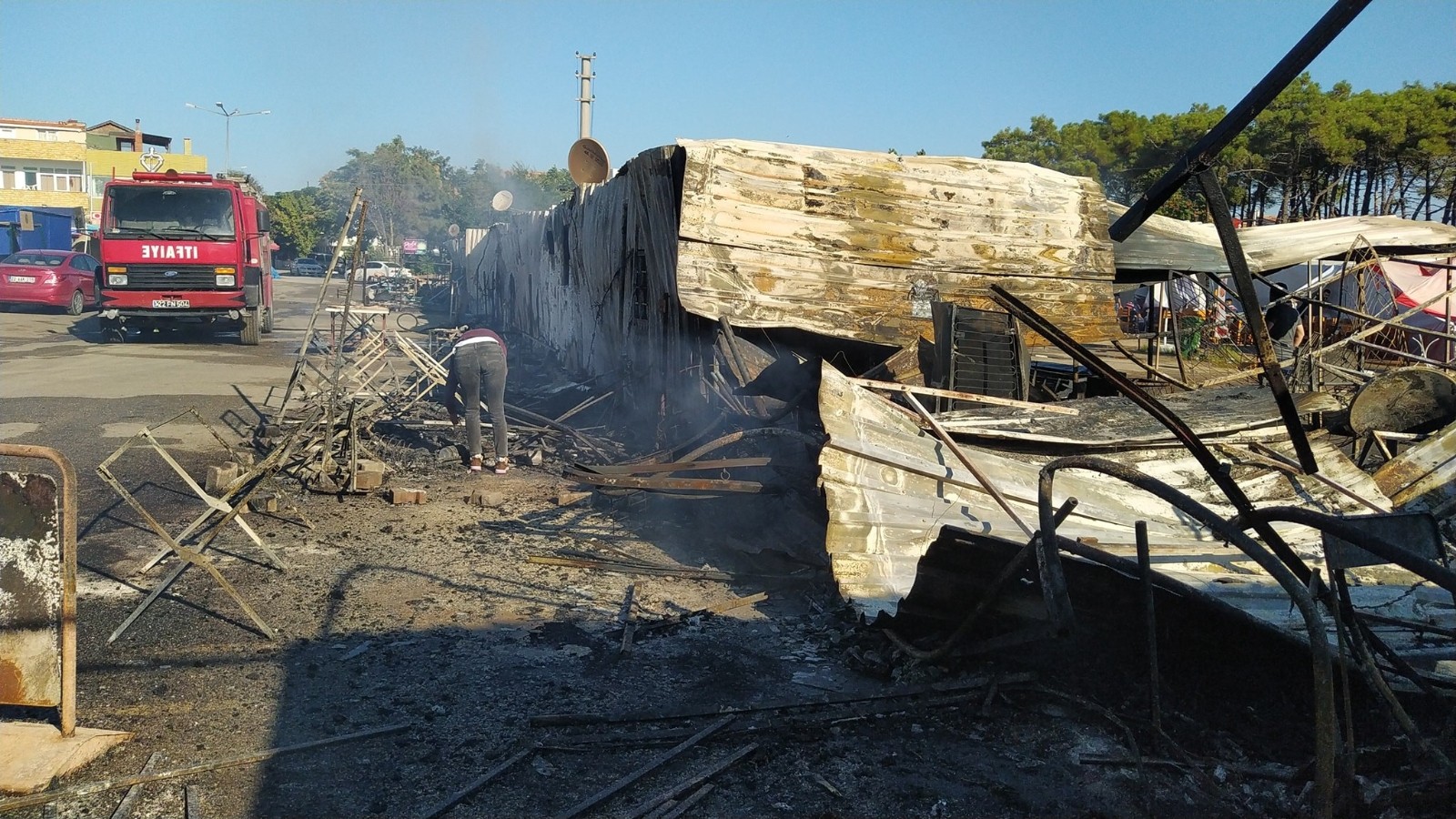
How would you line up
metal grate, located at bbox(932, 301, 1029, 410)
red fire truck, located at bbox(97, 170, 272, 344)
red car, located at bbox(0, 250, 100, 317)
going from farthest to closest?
red car, located at bbox(0, 250, 100, 317) < red fire truck, located at bbox(97, 170, 272, 344) < metal grate, located at bbox(932, 301, 1029, 410)

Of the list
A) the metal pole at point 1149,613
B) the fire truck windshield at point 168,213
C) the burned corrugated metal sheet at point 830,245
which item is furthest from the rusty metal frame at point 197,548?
the fire truck windshield at point 168,213

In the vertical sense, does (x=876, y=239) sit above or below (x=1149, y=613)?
above

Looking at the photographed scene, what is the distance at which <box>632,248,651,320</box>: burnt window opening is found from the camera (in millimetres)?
10211

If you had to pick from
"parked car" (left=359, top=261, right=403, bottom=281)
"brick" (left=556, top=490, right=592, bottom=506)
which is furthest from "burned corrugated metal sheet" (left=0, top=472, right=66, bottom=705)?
"parked car" (left=359, top=261, right=403, bottom=281)

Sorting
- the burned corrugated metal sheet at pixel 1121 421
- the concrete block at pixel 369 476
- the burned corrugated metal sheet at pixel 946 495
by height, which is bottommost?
the concrete block at pixel 369 476

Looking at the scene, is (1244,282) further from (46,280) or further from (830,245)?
(46,280)

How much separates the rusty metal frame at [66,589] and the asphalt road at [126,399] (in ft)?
7.92

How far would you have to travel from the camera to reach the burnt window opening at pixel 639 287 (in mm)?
10211

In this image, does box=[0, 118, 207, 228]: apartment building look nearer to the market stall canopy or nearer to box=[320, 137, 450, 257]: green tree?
box=[320, 137, 450, 257]: green tree

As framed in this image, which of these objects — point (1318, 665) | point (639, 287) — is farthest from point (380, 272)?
point (1318, 665)

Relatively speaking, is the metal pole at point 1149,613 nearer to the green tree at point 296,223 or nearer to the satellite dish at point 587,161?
the satellite dish at point 587,161

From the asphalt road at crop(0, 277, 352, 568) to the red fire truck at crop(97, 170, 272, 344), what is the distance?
0.71 metres

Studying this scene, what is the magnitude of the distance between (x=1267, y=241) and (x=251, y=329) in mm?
17356

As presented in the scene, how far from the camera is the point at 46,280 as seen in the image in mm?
22422
